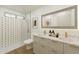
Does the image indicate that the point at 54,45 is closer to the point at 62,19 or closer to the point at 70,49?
the point at 70,49

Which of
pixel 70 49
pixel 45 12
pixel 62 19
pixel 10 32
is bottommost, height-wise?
pixel 70 49

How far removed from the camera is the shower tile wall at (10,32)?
1.03 metres

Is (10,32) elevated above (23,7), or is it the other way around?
(23,7)

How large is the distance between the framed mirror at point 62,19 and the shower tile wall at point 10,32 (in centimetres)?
37

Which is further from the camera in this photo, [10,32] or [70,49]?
[10,32]

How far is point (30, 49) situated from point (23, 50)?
10 cm

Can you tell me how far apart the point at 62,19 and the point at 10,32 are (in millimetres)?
768

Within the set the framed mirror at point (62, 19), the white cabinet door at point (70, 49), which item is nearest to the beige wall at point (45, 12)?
the framed mirror at point (62, 19)

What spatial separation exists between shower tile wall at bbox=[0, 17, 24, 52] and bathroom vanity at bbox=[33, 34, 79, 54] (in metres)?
0.25

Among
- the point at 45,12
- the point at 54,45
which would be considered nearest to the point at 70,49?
the point at 54,45

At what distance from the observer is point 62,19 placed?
1.07 meters

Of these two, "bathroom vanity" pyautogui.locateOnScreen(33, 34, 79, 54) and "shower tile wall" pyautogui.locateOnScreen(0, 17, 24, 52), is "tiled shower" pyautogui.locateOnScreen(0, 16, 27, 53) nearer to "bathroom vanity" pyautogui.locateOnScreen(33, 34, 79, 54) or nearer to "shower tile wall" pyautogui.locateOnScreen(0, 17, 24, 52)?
"shower tile wall" pyautogui.locateOnScreen(0, 17, 24, 52)
